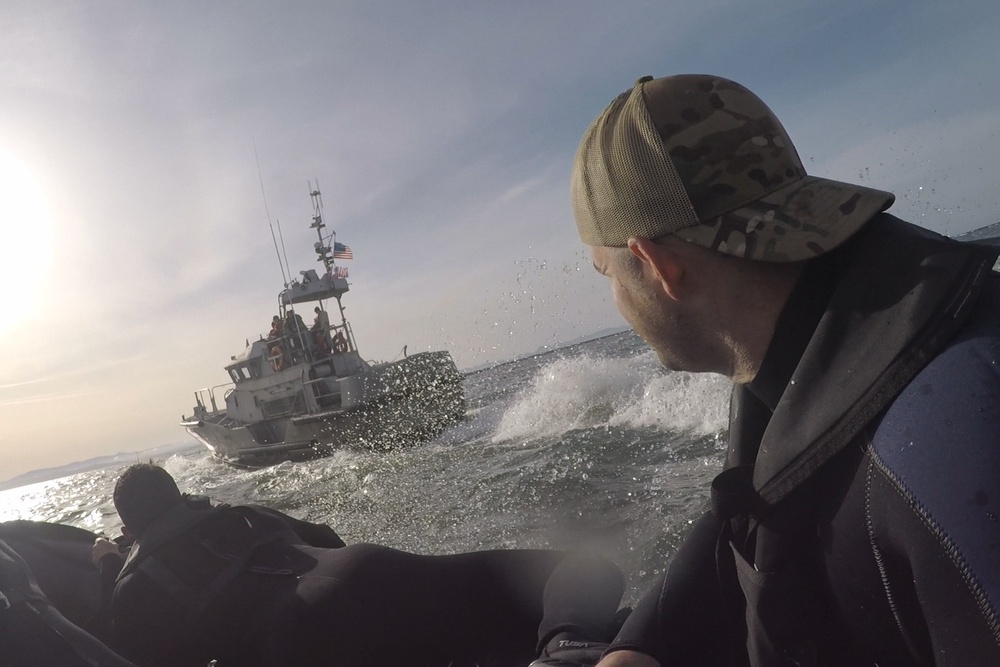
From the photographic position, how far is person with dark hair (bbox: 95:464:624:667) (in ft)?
9.06

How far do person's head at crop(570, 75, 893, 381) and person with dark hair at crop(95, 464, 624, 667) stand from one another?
61.0 inches

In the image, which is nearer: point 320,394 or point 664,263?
point 664,263

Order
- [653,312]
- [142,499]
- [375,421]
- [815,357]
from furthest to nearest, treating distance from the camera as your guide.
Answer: [375,421] → [142,499] → [653,312] → [815,357]

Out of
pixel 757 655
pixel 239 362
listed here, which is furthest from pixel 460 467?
pixel 239 362

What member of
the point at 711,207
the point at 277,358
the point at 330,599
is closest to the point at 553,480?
the point at 330,599

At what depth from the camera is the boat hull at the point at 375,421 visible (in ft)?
60.5

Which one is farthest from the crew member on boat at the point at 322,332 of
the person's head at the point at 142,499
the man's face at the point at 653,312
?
the man's face at the point at 653,312

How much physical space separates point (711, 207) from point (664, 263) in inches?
6.0

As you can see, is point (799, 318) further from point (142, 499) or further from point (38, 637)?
point (142, 499)

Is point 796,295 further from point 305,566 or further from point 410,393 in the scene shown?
point 410,393

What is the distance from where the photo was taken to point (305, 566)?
309cm

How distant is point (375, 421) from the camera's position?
18.7 m

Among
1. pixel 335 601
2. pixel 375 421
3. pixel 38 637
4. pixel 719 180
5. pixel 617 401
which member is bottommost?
pixel 617 401

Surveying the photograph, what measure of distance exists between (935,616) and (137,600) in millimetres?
3285
